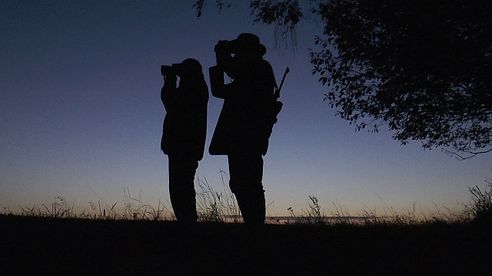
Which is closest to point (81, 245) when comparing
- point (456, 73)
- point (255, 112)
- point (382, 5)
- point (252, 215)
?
point (252, 215)

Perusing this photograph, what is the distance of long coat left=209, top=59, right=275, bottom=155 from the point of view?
470cm

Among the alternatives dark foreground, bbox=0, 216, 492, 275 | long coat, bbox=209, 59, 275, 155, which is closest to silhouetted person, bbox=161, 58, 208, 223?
dark foreground, bbox=0, 216, 492, 275

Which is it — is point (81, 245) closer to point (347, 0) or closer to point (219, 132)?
point (219, 132)

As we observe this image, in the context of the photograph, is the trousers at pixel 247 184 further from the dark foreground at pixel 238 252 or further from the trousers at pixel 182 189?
the trousers at pixel 182 189

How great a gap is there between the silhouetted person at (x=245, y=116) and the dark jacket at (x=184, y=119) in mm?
1137

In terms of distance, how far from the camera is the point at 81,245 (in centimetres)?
432

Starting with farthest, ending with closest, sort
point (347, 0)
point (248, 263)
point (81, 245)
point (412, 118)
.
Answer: point (412, 118)
point (347, 0)
point (81, 245)
point (248, 263)

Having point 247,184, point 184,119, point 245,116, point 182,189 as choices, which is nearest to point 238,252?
point 247,184

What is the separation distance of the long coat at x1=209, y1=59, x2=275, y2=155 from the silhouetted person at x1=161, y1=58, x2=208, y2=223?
Result: 114 cm

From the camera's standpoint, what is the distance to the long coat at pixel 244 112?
470 cm

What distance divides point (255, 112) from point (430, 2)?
5.22m

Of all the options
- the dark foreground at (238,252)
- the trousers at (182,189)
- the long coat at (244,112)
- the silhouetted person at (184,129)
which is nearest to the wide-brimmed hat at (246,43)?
the long coat at (244,112)

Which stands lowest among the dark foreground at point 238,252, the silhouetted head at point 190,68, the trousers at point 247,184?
the dark foreground at point 238,252

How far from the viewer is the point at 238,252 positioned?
399 cm
